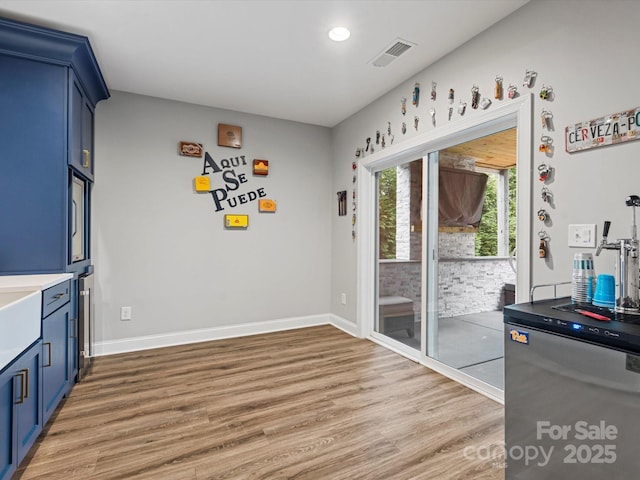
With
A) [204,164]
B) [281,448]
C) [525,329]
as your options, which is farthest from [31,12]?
[525,329]

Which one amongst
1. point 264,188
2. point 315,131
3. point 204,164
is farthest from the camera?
point 315,131

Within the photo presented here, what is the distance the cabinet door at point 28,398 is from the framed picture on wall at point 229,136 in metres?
2.61

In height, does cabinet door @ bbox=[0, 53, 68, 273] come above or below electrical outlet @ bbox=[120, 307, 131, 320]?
above

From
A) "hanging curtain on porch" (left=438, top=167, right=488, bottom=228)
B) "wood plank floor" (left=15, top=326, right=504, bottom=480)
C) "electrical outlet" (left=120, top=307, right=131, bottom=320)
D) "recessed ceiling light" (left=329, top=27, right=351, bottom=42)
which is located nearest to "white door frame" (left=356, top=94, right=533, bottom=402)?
"hanging curtain on porch" (left=438, top=167, right=488, bottom=228)

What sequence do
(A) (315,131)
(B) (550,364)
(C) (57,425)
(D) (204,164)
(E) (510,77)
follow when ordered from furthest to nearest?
(A) (315,131)
(D) (204,164)
(E) (510,77)
(C) (57,425)
(B) (550,364)

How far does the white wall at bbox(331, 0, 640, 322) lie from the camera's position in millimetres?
1694

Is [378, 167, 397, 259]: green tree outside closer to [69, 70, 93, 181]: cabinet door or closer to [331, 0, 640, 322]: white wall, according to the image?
[331, 0, 640, 322]: white wall

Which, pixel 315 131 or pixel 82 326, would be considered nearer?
pixel 82 326

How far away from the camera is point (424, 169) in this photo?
3.09 metres

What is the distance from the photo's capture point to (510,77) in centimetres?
222

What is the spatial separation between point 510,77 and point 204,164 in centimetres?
295

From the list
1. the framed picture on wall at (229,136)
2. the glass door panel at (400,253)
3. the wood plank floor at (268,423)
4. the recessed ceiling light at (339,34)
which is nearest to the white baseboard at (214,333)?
the wood plank floor at (268,423)

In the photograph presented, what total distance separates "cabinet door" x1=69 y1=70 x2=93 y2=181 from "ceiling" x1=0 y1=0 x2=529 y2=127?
363 mm

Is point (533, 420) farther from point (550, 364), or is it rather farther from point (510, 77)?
point (510, 77)
